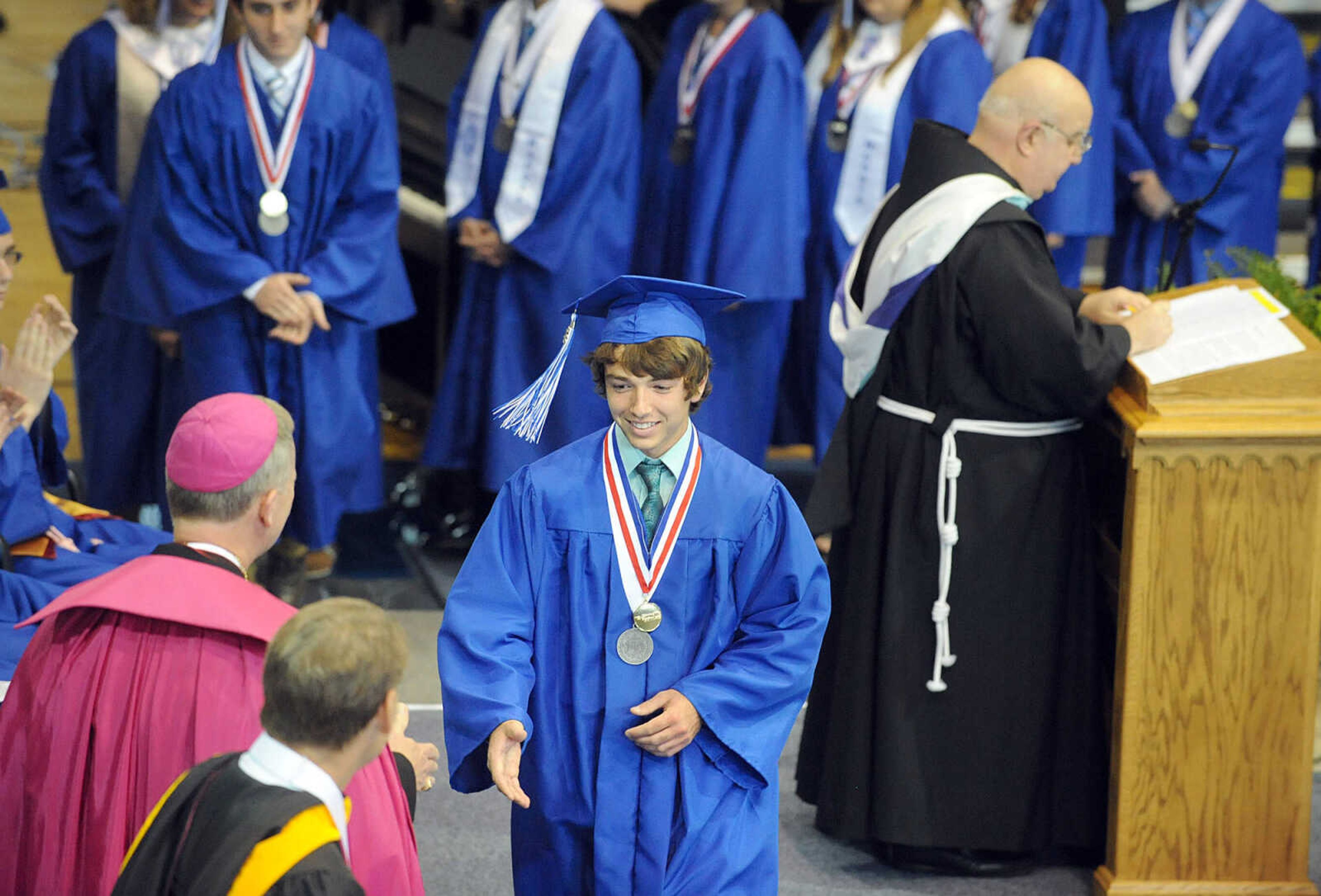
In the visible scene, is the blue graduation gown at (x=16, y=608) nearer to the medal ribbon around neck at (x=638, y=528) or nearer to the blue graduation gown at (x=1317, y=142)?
the medal ribbon around neck at (x=638, y=528)

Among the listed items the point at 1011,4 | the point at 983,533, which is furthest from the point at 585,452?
the point at 1011,4

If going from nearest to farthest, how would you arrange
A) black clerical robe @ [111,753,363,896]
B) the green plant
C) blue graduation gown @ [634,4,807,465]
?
1. black clerical robe @ [111,753,363,896]
2. the green plant
3. blue graduation gown @ [634,4,807,465]

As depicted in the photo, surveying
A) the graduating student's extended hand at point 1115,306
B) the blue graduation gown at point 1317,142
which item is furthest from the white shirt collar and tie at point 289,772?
the blue graduation gown at point 1317,142

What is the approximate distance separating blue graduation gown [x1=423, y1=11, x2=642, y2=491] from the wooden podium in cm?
251

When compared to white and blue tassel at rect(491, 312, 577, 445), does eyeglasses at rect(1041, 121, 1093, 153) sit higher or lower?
higher

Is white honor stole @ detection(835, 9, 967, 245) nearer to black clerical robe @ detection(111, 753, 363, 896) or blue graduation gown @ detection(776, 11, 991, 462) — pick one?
blue graduation gown @ detection(776, 11, 991, 462)

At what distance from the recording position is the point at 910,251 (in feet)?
12.7

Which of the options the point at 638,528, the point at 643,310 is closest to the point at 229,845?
the point at 638,528

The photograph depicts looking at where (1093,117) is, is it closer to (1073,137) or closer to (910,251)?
(1073,137)

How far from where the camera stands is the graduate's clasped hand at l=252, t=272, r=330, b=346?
515 centimetres

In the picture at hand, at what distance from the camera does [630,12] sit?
6.47 meters

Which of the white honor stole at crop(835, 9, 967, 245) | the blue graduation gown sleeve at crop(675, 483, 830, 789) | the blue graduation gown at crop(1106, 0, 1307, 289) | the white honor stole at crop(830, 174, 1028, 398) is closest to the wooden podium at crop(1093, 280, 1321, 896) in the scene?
the white honor stole at crop(830, 174, 1028, 398)

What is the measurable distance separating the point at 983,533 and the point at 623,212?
2441mm

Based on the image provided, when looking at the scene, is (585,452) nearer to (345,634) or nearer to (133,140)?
(345,634)
